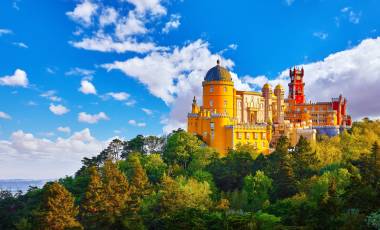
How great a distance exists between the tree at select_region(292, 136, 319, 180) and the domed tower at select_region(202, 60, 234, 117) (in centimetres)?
1917

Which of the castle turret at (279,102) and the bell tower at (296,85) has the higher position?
the bell tower at (296,85)

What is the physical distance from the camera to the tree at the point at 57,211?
40938 mm

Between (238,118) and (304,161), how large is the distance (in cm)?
2472

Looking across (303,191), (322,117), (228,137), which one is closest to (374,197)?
(303,191)

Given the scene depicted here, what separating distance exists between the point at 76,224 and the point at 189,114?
3165 centimetres

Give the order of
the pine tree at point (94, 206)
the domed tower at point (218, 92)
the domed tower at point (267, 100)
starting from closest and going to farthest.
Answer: the pine tree at point (94, 206) < the domed tower at point (218, 92) < the domed tower at point (267, 100)

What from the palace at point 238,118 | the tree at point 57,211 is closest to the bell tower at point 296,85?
the palace at point 238,118

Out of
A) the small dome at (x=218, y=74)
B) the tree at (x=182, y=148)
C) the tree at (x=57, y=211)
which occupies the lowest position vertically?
the tree at (x=57, y=211)

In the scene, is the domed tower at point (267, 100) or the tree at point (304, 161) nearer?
the tree at point (304, 161)

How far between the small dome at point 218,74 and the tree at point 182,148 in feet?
35.4

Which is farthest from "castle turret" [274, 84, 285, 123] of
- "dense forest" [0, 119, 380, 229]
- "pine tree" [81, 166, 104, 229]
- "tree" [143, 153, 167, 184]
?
"pine tree" [81, 166, 104, 229]

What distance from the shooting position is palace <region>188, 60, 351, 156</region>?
2662 inches

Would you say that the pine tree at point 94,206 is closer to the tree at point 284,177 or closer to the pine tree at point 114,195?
the pine tree at point 114,195

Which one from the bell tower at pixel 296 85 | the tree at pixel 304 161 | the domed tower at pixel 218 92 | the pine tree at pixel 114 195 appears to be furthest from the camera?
the bell tower at pixel 296 85
